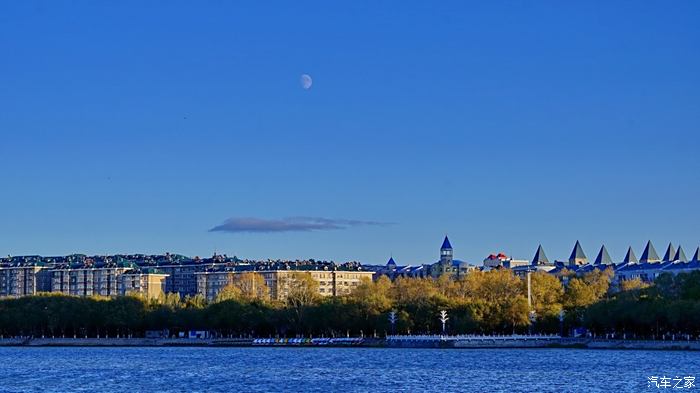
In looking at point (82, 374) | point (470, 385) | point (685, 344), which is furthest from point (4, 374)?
point (685, 344)

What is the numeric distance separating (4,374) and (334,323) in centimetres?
5662

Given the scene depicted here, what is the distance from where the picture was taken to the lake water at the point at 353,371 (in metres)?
69.4

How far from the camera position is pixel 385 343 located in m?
125

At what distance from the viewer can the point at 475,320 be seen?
128 meters

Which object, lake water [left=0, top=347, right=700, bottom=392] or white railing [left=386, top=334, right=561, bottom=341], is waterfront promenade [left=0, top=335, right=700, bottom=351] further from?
lake water [left=0, top=347, right=700, bottom=392]

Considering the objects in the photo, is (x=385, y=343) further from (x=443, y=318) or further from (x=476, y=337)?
(x=476, y=337)

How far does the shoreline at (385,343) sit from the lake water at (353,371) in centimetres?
335

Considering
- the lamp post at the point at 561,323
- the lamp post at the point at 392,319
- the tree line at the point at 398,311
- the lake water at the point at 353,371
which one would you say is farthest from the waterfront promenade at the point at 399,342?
the lake water at the point at 353,371

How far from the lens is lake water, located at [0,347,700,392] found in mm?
69438

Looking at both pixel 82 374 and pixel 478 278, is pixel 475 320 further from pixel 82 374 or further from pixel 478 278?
pixel 82 374

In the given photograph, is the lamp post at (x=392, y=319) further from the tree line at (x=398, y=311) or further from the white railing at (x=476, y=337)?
the white railing at (x=476, y=337)

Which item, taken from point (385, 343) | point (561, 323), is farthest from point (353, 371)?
point (561, 323)

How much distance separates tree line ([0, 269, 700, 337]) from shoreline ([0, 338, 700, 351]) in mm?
3253

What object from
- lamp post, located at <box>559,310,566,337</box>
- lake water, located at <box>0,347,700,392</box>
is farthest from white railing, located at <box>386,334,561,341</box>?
lake water, located at <box>0,347,700,392</box>
